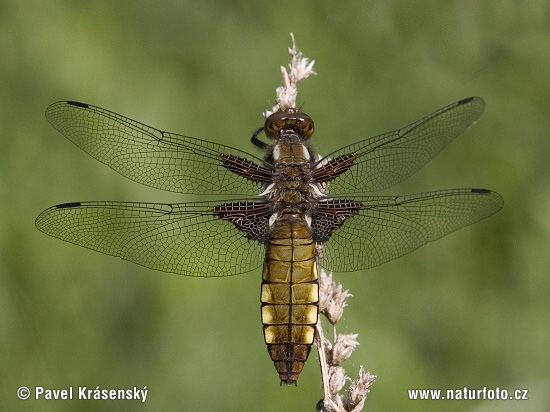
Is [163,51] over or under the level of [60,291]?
over

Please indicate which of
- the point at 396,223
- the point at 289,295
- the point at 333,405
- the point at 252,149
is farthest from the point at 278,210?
the point at 252,149

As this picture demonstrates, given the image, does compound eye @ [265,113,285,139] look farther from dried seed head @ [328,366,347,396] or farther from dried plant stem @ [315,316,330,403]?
dried seed head @ [328,366,347,396]

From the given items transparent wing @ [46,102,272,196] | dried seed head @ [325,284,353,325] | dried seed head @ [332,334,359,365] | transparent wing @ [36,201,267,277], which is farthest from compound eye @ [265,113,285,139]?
dried seed head @ [332,334,359,365]

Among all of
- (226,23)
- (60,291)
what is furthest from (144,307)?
(226,23)

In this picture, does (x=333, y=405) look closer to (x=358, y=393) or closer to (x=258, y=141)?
(x=358, y=393)

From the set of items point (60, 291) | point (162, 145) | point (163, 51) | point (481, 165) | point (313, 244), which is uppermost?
point (163, 51)

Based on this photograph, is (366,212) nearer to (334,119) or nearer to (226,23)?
(334,119)
